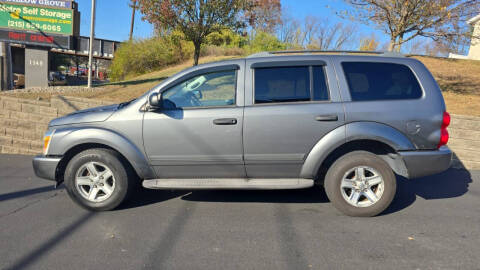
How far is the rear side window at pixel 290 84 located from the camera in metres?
4.10

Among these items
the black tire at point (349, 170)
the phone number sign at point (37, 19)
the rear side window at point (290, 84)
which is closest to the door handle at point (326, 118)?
the rear side window at point (290, 84)

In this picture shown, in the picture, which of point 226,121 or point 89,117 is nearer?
point 226,121

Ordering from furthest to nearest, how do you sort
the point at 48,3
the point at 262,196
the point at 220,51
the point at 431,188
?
the point at 220,51
the point at 48,3
the point at 431,188
the point at 262,196

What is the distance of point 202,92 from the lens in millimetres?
4273

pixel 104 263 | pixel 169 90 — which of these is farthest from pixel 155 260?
pixel 169 90

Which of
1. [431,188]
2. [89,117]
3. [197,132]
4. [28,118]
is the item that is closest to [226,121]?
[197,132]

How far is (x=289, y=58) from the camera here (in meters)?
4.19

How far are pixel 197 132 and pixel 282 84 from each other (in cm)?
120

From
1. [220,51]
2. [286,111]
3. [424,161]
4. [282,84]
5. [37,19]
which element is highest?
[220,51]

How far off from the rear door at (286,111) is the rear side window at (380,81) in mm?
261

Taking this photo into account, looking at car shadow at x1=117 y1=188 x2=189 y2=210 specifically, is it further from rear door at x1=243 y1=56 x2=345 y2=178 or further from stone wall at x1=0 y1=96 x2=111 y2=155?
stone wall at x1=0 y1=96 x2=111 y2=155

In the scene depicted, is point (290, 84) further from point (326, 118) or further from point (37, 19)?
point (37, 19)

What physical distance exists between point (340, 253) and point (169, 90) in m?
2.72

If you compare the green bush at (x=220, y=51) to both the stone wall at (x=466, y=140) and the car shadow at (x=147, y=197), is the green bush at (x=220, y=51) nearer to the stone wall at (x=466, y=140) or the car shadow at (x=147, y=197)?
the stone wall at (x=466, y=140)
